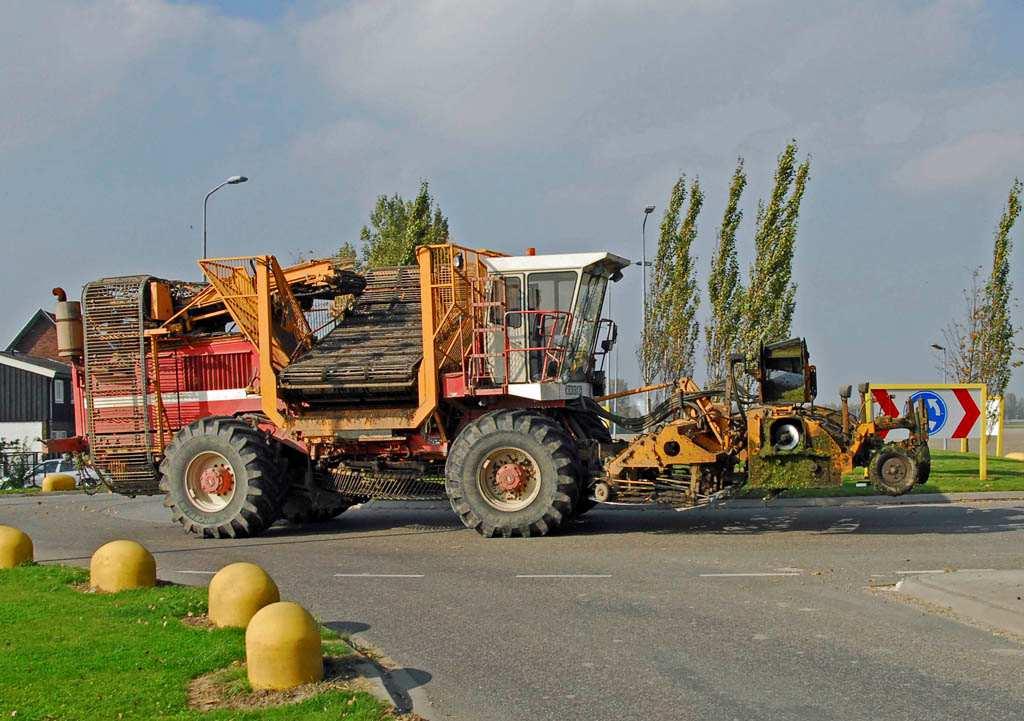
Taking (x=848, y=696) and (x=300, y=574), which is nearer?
(x=848, y=696)

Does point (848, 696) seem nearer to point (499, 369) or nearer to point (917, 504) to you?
point (499, 369)

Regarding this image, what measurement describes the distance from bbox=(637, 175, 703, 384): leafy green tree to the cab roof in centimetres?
1700

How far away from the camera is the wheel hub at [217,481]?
15.5 m

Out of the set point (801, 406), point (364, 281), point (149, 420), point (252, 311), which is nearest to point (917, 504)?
point (801, 406)

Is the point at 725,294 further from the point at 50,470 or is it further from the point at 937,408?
the point at 50,470

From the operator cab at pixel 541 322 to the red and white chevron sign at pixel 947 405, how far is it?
7.44 metres

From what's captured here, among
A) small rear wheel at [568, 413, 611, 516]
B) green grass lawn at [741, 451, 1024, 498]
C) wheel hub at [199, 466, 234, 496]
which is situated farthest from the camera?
green grass lawn at [741, 451, 1024, 498]

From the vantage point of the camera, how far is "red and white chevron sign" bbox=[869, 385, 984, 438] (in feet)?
67.2

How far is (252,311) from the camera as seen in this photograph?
Answer: 1614 cm

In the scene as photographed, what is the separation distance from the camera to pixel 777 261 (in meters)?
28.5

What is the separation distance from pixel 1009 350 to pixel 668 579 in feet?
77.2

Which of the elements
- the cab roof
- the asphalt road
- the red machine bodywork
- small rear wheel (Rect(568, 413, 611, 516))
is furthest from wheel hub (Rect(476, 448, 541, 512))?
the red machine bodywork

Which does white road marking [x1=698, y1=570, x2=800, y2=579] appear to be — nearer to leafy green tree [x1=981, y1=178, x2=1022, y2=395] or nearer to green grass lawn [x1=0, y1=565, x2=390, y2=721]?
green grass lawn [x1=0, y1=565, x2=390, y2=721]

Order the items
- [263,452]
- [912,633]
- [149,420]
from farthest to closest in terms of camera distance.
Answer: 1. [149,420]
2. [263,452]
3. [912,633]
